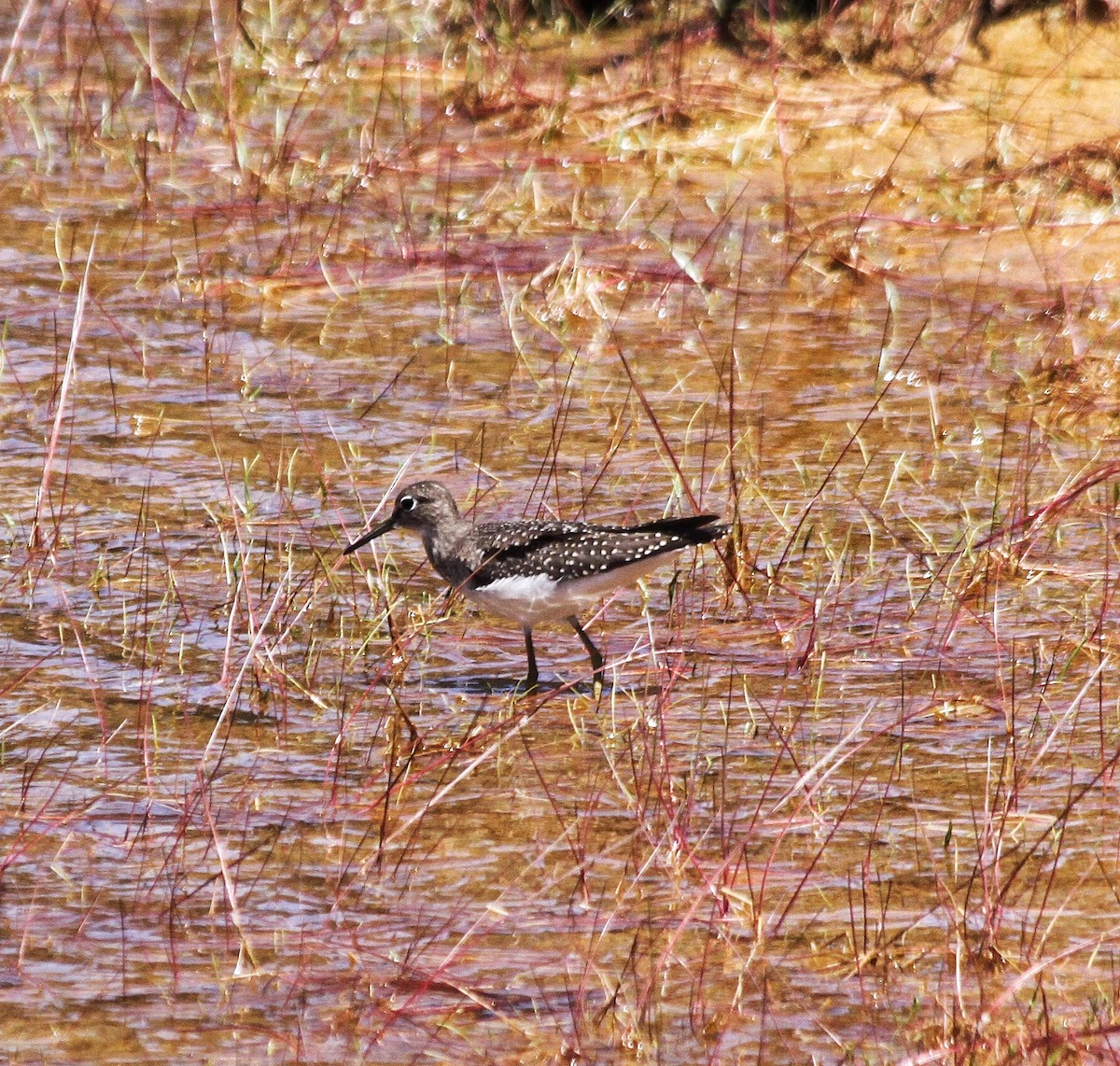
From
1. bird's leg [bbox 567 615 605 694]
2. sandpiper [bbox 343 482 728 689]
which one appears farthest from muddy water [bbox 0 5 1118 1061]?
sandpiper [bbox 343 482 728 689]

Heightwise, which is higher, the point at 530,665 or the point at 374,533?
the point at 374,533

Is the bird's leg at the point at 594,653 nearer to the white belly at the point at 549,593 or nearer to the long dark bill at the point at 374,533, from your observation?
the white belly at the point at 549,593

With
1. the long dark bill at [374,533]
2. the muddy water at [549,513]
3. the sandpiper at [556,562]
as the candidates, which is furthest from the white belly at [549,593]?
the long dark bill at [374,533]

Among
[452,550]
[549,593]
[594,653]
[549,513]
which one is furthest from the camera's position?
[549,513]

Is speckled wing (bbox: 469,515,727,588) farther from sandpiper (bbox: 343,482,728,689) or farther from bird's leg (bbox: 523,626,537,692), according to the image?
bird's leg (bbox: 523,626,537,692)

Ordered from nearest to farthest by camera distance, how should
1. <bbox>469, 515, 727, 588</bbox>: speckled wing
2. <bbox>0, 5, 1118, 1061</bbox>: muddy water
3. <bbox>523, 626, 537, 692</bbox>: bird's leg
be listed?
1. <bbox>0, 5, 1118, 1061</bbox>: muddy water
2. <bbox>469, 515, 727, 588</bbox>: speckled wing
3. <bbox>523, 626, 537, 692</bbox>: bird's leg

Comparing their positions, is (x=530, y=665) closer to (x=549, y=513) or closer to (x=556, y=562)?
(x=556, y=562)

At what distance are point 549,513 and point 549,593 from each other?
1.13 m

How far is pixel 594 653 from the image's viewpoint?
7.01m

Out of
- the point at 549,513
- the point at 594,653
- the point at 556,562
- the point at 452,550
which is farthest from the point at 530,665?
the point at 549,513

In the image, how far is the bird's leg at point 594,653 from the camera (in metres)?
6.80

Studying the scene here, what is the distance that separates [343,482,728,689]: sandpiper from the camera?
269 inches

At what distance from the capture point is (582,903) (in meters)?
5.32

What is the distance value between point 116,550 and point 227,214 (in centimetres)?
378
